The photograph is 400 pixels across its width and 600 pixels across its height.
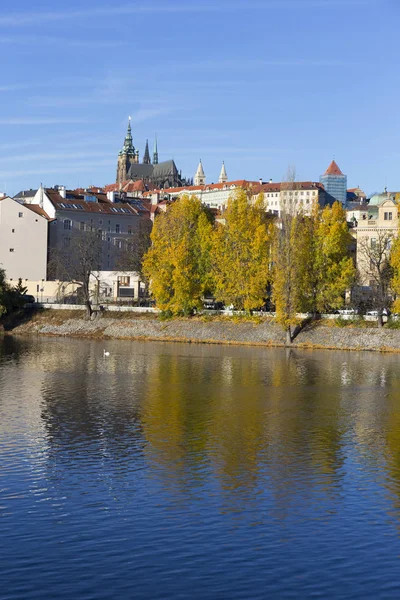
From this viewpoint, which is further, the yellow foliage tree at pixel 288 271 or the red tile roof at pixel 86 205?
the red tile roof at pixel 86 205

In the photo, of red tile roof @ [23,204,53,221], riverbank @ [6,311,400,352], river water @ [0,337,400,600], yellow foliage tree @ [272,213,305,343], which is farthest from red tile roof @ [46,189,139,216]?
river water @ [0,337,400,600]

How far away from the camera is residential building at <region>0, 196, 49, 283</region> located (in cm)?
12625

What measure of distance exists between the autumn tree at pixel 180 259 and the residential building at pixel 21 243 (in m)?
31.1

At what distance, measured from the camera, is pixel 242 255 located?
9288 cm

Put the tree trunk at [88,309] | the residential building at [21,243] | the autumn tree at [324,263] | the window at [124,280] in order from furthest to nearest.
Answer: the residential building at [21,243] → the window at [124,280] → the tree trunk at [88,309] → the autumn tree at [324,263]

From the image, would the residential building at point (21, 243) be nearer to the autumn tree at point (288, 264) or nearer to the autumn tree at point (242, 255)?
the autumn tree at point (242, 255)

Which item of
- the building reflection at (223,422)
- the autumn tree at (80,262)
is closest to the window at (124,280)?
the autumn tree at (80,262)

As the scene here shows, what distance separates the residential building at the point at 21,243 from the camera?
126 m

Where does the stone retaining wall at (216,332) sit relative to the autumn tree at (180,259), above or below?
below

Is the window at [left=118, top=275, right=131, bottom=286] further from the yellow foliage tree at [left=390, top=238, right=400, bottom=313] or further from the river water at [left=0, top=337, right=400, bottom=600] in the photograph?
the river water at [left=0, top=337, right=400, bottom=600]

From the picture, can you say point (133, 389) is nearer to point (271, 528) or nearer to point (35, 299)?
point (271, 528)

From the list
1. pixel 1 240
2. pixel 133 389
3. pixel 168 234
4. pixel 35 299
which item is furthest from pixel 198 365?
pixel 1 240

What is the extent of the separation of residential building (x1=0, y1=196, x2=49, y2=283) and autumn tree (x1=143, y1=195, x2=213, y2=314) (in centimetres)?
3106

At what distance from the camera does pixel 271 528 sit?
82.5ft
